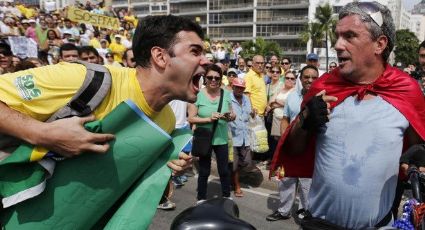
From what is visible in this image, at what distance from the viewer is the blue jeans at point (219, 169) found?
4.90 m

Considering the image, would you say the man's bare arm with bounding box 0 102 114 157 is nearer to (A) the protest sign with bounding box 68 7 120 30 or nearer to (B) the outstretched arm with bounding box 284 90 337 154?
(B) the outstretched arm with bounding box 284 90 337 154

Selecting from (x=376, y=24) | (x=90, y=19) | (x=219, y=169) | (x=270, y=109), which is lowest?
(x=219, y=169)

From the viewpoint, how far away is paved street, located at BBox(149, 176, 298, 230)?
15.1 feet

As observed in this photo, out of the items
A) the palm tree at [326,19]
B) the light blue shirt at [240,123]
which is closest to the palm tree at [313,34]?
the palm tree at [326,19]

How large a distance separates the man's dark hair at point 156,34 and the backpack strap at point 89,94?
0.29m

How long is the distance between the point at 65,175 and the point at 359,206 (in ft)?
4.64

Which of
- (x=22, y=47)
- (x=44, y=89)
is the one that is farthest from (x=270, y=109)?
(x=44, y=89)

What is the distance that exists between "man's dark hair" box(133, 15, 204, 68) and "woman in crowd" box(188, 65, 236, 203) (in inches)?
114

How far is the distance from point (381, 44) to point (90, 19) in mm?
12368

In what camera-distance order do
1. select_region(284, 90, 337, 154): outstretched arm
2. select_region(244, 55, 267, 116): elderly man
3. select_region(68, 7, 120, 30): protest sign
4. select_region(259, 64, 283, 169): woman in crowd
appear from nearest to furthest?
1. select_region(284, 90, 337, 154): outstretched arm
2. select_region(259, 64, 283, 169): woman in crowd
3. select_region(244, 55, 267, 116): elderly man
4. select_region(68, 7, 120, 30): protest sign

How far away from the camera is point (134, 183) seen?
180 centimetres

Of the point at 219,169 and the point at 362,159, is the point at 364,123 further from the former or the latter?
the point at 219,169

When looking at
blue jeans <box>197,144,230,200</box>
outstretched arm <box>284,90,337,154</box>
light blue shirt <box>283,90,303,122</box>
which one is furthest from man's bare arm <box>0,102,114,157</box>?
blue jeans <box>197,144,230,200</box>

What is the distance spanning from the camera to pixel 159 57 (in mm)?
1865
